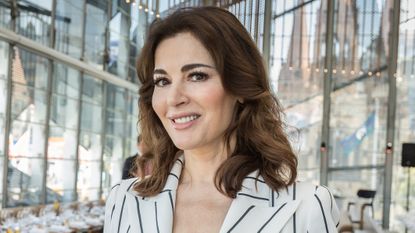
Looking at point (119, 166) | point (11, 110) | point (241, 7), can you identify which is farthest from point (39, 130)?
point (241, 7)

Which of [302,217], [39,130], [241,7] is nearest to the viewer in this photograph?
[302,217]

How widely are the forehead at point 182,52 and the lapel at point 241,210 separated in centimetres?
28

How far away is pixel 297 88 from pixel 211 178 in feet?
45.0

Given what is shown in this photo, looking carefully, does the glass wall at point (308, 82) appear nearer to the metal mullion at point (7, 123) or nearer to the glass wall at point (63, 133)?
the glass wall at point (63, 133)

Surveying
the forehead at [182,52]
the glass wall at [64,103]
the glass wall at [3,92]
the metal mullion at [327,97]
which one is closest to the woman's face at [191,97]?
the forehead at [182,52]

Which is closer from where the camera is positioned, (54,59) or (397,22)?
(54,59)

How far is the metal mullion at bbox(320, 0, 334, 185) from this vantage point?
14719mm

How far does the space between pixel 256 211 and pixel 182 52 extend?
0.37 m

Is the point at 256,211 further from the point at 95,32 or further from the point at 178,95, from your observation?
the point at 95,32

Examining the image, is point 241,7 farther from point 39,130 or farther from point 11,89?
point 39,130

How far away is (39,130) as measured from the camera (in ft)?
33.6

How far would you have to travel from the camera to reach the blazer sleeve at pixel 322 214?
4.13 feet

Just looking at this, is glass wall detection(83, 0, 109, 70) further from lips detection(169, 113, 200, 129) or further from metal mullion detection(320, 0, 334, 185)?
lips detection(169, 113, 200, 129)

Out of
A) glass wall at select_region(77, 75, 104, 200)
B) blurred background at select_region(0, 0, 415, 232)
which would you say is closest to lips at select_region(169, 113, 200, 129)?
blurred background at select_region(0, 0, 415, 232)
